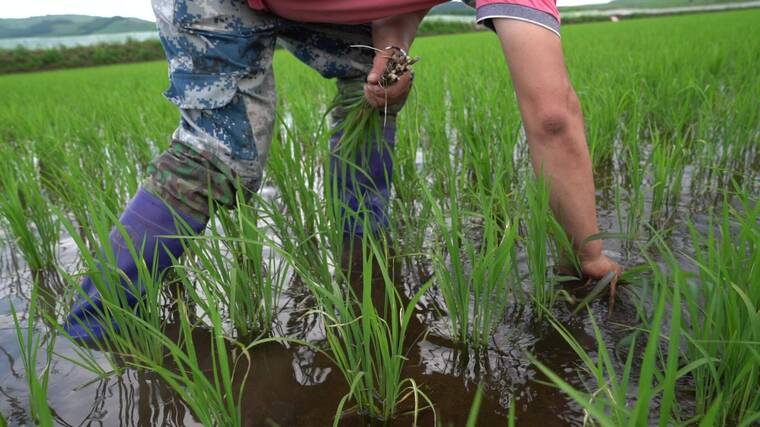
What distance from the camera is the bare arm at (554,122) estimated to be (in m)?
0.99

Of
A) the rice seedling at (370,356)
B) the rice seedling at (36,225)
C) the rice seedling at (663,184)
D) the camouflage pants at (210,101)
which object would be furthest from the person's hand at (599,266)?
the rice seedling at (36,225)

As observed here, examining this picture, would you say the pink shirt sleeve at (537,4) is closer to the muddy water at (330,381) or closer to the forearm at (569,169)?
the forearm at (569,169)

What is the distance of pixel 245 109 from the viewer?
47.8 inches

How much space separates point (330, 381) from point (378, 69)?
0.71 metres

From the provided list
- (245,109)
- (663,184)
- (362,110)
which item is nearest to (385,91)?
(362,110)

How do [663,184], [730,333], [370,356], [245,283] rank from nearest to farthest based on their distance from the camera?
[730,333] < [370,356] < [245,283] < [663,184]

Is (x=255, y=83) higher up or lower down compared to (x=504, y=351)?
higher up

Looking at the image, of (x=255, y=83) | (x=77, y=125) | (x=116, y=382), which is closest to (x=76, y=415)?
(x=116, y=382)

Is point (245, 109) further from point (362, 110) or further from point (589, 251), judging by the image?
point (589, 251)

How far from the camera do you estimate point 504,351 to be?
1.02 m

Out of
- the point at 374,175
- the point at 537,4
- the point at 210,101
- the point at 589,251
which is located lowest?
the point at 589,251

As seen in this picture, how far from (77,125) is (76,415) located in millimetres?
2386

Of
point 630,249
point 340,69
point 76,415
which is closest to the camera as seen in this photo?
point 76,415

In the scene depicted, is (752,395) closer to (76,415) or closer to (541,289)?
(541,289)
